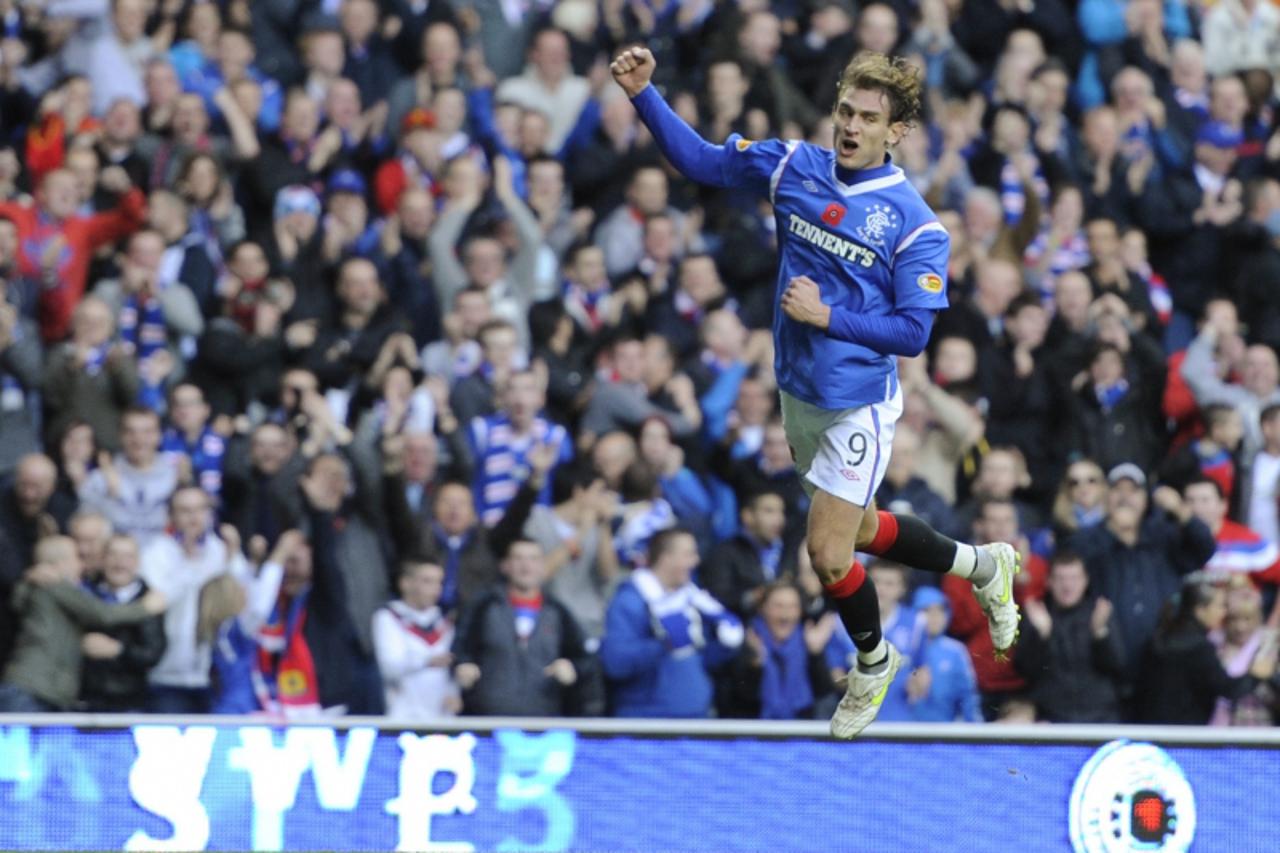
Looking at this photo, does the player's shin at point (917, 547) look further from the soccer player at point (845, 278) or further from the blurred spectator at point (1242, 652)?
the blurred spectator at point (1242, 652)

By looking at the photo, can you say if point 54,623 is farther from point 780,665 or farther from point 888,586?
point 888,586

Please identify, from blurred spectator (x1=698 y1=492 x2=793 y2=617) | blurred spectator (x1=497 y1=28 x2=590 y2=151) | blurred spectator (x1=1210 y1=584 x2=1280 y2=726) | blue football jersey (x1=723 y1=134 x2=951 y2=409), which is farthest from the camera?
blurred spectator (x1=497 y1=28 x2=590 y2=151)

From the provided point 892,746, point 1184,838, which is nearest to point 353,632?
point 892,746

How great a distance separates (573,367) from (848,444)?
4.84 metres

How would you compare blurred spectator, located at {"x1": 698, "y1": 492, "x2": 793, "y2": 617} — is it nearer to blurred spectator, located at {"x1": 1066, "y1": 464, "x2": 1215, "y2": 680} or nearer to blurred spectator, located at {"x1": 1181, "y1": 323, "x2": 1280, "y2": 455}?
blurred spectator, located at {"x1": 1066, "y1": 464, "x2": 1215, "y2": 680}

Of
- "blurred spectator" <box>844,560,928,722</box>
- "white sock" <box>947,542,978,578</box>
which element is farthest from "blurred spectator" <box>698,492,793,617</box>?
"white sock" <box>947,542,978,578</box>

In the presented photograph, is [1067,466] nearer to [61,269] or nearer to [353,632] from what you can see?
[353,632]

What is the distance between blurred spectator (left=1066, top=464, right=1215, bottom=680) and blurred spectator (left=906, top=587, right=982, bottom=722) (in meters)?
0.89

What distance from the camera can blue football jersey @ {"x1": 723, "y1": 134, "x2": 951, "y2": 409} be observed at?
9414 mm

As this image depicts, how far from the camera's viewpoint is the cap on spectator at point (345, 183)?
1495 cm

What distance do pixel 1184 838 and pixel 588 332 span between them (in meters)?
5.27

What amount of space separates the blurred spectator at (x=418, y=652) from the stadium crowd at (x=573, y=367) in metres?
0.02

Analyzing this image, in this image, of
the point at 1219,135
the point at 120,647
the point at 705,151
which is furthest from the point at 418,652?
the point at 1219,135

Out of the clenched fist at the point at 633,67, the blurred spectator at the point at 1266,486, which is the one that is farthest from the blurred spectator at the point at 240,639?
the blurred spectator at the point at 1266,486
